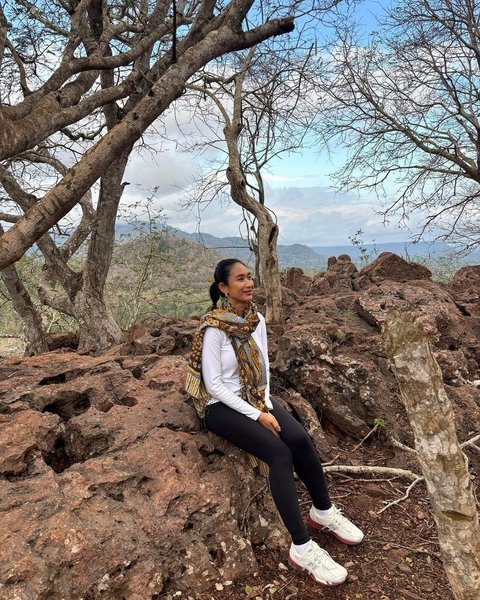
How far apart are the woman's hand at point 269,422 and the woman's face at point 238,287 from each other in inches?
33.3

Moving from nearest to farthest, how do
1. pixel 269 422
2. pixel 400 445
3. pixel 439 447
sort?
pixel 439 447 → pixel 269 422 → pixel 400 445

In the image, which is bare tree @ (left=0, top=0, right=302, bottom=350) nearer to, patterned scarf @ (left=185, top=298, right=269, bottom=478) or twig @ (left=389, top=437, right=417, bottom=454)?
patterned scarf @ (left=185, top=298, right=269, bottom=478)

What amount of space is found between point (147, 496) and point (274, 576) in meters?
Answer: 0.96

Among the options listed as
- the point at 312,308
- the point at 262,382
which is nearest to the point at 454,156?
the point at 312,308

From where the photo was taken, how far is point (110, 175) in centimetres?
694

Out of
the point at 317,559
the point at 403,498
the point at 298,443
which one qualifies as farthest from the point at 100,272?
the point at 317,559

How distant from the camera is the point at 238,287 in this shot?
11.1 ft

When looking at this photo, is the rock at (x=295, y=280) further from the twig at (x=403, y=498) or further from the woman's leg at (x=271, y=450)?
Result: the woman's leg at (x=271, y=450)

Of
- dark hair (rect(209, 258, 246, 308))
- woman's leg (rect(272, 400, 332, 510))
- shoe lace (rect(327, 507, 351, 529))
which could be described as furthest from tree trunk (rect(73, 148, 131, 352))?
shoe lace (rect(327, 507, 351, 529))

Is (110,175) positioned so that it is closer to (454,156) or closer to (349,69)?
(349,69)

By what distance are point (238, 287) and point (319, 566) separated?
193 centimetres

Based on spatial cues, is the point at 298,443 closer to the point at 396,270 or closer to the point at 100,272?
the point at 100,272

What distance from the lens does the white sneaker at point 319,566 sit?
271cm

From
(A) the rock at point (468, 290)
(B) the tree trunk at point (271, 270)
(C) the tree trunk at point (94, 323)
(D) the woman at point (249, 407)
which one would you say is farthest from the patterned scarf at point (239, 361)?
(A) the rock at point (468, 290)
